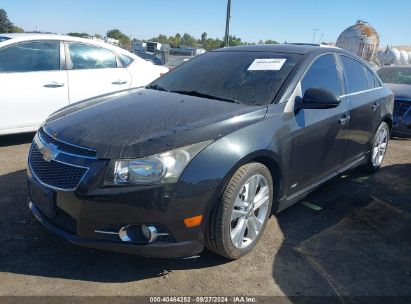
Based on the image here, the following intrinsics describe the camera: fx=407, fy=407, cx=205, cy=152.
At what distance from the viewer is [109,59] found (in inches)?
245

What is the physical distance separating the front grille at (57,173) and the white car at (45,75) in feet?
8.83

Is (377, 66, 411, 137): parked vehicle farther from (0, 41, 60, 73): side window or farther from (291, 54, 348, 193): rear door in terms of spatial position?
(0, 41, 60, 73): side window

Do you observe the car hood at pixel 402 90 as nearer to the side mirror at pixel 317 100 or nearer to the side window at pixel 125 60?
the side window at pixel 125 60

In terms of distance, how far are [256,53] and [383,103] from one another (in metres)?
2.03

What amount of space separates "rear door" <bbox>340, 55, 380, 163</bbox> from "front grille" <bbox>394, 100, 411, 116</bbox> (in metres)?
3.50

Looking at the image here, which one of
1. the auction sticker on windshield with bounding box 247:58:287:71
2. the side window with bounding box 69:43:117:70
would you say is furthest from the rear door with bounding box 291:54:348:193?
the side window with bounding box 69:43:117:70

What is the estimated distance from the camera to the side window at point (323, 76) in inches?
142

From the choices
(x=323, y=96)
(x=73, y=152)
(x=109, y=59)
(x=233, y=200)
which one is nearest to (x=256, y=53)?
(x=323, y=96)

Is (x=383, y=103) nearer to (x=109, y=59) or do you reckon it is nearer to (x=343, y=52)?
(x=343, y=52)

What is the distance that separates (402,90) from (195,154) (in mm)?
7424

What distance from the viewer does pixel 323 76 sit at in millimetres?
3855

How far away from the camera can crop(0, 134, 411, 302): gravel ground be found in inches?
106

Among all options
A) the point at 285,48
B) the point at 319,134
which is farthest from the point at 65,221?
the point at 285,48

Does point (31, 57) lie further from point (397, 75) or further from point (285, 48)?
point (397, 75)
